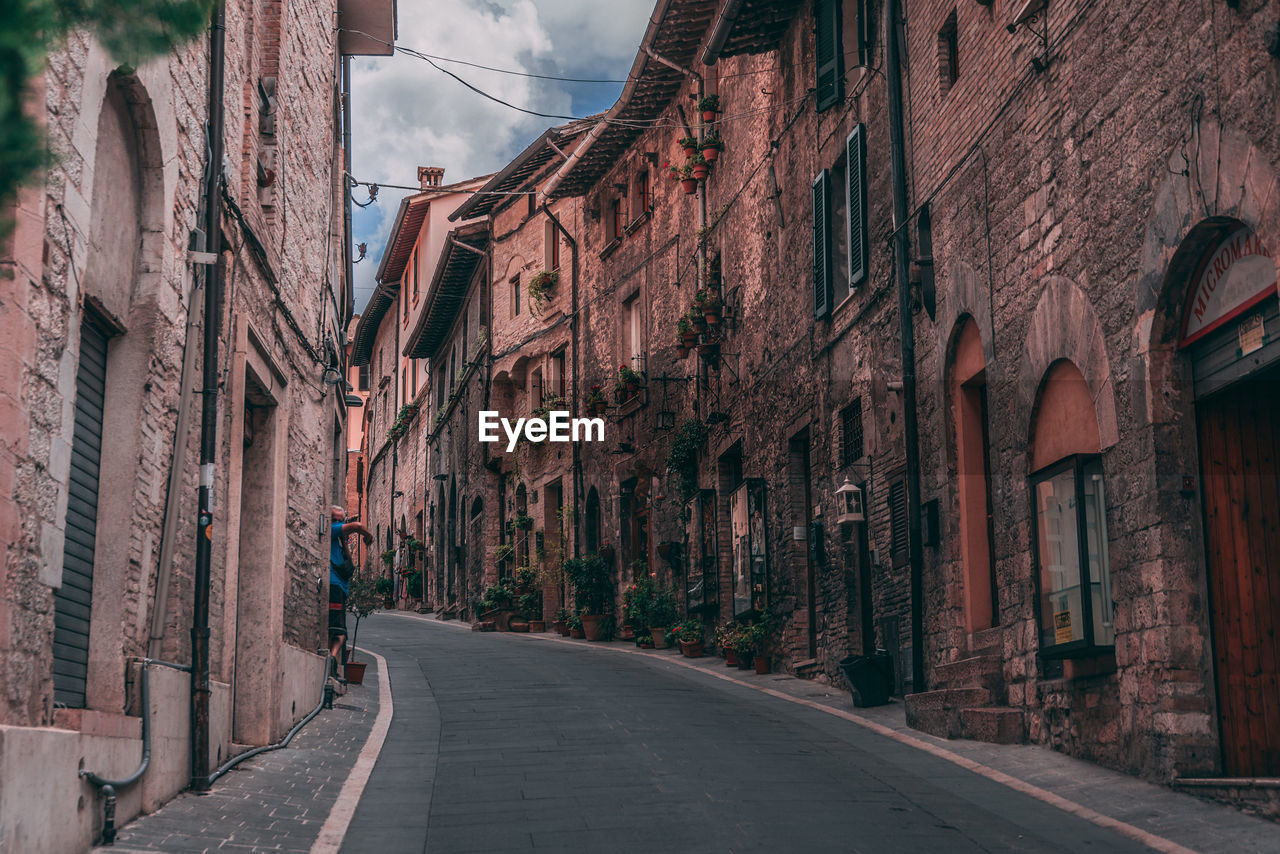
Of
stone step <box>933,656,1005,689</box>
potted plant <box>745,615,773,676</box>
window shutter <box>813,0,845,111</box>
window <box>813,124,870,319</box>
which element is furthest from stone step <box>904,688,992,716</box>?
window shutter <box>813,0,845,111</box>

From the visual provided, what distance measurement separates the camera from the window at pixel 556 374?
29.2m

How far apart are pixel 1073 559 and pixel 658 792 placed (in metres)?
3.57

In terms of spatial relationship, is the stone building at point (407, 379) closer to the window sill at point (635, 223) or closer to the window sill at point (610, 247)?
the window sill at point (610, 247)

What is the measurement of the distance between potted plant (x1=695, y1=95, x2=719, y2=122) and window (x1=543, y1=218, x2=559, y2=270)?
9002 mm

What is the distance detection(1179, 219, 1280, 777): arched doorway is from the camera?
313 inches

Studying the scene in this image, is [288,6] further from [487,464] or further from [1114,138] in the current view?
[487,464]

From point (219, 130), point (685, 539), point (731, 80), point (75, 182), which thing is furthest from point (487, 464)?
point (75, 182)

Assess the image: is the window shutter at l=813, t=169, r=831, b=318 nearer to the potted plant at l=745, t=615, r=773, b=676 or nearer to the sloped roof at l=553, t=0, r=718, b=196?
the potted plant at l=745, t=615, r=773, b=676

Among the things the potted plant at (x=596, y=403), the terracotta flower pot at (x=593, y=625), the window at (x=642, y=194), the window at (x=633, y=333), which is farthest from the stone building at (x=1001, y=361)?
the potted plant at (x=596, y=403)

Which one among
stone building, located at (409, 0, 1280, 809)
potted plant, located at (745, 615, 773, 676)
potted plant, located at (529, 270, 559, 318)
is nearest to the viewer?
stone building, located at (409, 0, 1280, 809)

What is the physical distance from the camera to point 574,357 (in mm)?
28172

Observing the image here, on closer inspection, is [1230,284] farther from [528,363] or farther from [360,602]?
[528,363]

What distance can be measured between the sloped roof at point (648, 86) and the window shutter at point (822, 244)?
18.4 ft

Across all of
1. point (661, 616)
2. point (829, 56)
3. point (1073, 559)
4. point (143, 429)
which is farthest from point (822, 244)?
point (143, 429)
